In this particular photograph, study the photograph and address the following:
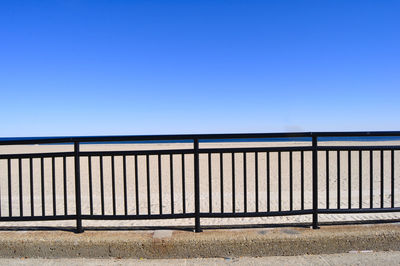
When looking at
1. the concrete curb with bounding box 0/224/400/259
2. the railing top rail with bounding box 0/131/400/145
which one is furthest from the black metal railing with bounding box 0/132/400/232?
the concrete curb with bounding box 0/224/400/259

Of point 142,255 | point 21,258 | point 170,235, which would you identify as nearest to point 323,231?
point 170,235

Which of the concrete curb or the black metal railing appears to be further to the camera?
the black metal railing

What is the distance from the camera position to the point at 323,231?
3.60m

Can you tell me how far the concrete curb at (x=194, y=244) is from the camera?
11.1ft

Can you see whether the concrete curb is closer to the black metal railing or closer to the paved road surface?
the paved road surface

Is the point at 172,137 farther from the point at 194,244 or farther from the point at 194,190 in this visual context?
the point at 194,190

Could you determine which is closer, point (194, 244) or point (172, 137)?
point (194, 244)

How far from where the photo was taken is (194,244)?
134 inches

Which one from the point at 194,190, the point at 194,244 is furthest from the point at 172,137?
the point at 194,190

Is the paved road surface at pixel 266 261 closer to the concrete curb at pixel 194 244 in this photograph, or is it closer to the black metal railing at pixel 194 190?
the concrete curb at pixel 194 244

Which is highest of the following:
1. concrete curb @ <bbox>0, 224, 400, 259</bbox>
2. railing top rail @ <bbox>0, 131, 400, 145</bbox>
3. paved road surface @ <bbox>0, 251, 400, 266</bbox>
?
railing top rail @ <bbox>0, 131, 400, 145</bbox>

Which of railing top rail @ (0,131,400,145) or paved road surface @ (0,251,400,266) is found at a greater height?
railing top rail @ (0,131,400,145)

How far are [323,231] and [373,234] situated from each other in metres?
0.57

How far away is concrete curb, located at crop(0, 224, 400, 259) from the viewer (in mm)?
3381
